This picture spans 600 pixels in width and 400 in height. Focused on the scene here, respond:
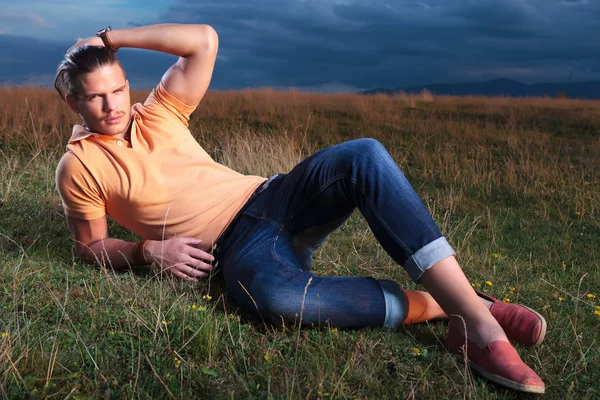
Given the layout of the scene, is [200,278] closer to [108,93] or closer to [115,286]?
[115,286]

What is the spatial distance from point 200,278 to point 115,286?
461mm

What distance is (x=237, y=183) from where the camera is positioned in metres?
3.14

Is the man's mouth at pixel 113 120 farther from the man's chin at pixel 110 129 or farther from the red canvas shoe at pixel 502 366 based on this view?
the red canvas shoe at pixel 502 366

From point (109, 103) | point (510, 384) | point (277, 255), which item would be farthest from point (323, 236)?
point (109, 103)

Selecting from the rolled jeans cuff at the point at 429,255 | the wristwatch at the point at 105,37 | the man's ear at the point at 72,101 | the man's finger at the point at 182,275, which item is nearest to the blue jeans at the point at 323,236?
the rolled jeans cuff at the point at 429,255

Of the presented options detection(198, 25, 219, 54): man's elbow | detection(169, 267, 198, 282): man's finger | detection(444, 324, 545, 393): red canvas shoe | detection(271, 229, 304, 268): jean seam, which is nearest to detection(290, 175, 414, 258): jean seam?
detection(271, 229, 304, 268): jean seam

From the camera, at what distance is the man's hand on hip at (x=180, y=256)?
296 cm

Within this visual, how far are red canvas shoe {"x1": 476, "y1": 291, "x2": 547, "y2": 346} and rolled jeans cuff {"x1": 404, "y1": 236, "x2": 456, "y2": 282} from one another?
0.56 m

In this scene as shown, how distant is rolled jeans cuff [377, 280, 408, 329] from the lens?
268 cm

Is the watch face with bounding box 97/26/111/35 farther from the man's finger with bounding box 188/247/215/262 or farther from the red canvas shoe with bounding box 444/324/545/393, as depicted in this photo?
the red canvas shoe with bounding box 444/324/545/393

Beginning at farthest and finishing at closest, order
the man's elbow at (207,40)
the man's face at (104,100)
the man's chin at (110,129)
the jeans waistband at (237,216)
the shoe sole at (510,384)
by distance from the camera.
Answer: the man's elbow at (207,40) → the jeans waistband at (237,216) → the man's chin at (110,129) → the man's face at (104,100) → the shoe sole at (510,384)

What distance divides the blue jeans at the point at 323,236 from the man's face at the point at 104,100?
77 centimetres

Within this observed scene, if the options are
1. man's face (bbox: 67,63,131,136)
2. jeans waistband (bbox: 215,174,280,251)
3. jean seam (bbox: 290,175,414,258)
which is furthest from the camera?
jeans waistband (bbox: 215,174,280,251)

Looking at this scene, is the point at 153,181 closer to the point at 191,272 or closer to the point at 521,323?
the point at 191,272
